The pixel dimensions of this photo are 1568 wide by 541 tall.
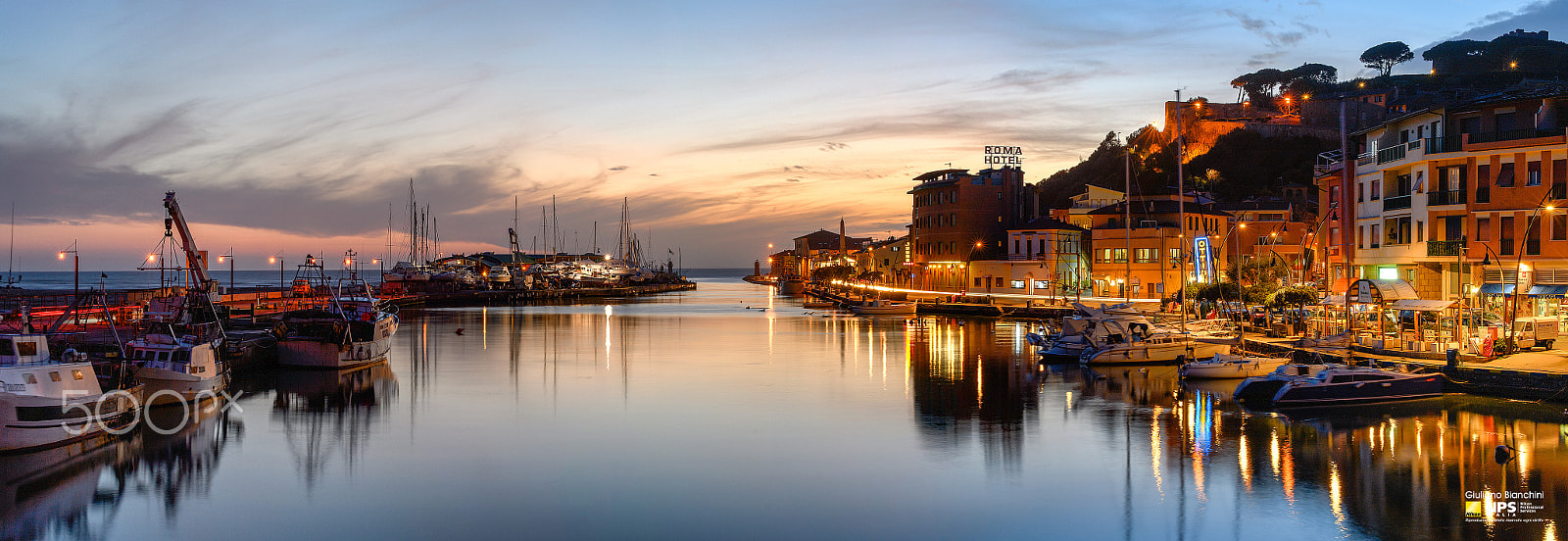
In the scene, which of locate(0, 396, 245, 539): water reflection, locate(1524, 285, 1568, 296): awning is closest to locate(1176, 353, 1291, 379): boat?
locate(1524, 285, 1568, 296): awning

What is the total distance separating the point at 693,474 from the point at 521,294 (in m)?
109

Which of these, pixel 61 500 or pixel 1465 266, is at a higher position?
pixel 1465 266

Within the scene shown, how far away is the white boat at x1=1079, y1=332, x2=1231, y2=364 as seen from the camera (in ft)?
139

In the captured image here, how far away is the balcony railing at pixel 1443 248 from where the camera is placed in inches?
1639

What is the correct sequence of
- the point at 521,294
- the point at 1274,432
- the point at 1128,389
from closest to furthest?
the point at 1274,432 < the point at 1128,389 < the point at 521,294

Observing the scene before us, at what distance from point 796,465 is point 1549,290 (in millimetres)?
31412

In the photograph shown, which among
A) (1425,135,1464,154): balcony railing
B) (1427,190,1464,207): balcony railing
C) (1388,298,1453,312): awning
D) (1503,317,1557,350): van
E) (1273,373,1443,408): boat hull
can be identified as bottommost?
(1273,373,1443,408): boat hull

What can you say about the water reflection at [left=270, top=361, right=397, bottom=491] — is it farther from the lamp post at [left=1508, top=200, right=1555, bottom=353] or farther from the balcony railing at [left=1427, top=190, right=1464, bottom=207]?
the balcony railing at [left=1427, top=190, right=1464, bottom=207]

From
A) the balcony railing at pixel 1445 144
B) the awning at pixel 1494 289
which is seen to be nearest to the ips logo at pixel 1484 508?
the awning at pixel 1494 289

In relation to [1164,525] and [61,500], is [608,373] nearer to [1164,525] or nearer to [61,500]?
[61,500]

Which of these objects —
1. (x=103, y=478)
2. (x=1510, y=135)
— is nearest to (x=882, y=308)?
(x=1510, y=135)

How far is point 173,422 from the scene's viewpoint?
95.7 feet

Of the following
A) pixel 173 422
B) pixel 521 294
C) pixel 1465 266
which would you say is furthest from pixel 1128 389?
pixel 521 294

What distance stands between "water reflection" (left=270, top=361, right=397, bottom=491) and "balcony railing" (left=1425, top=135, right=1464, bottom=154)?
41.8 meters
